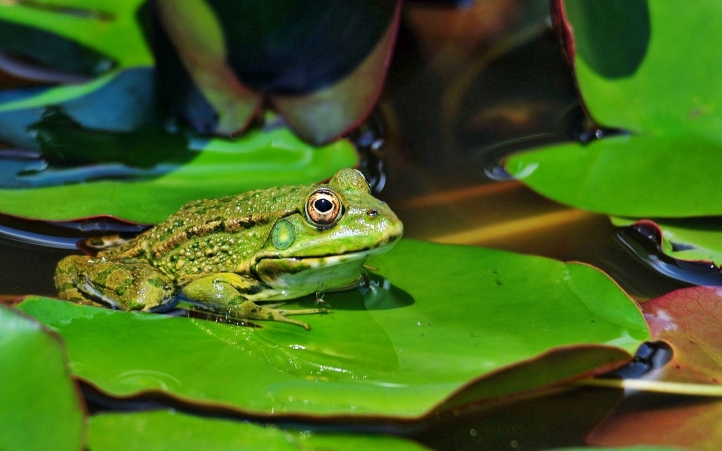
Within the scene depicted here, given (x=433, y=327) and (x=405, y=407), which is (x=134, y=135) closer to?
(x=433, y=327)

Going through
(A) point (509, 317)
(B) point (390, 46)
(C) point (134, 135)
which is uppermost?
(B) point (390, 46)

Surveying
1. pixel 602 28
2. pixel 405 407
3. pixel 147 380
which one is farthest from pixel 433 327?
pixel 602 28

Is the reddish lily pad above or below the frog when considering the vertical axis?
below

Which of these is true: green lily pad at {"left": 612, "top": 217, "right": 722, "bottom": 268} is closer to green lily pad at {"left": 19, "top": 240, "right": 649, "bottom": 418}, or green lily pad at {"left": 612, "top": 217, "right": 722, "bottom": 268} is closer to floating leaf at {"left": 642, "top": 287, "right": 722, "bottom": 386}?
floating leaf at {"left": 642, "top": 287, "right": 722, "bottom": 386}

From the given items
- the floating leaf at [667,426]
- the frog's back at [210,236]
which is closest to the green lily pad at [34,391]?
the frog's back at [210,236]

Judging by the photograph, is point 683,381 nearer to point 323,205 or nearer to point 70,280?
point 323,205

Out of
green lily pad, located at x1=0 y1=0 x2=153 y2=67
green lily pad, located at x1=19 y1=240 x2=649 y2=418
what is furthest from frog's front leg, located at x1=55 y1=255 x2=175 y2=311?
green lily pad, located at x1=0 y1=0 x2=153 y2=67

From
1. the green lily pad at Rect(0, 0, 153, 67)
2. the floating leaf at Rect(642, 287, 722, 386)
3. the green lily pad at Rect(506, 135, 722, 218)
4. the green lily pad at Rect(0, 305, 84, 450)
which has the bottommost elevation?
the floating leaf at Rect(642, 287, 722, 386)
